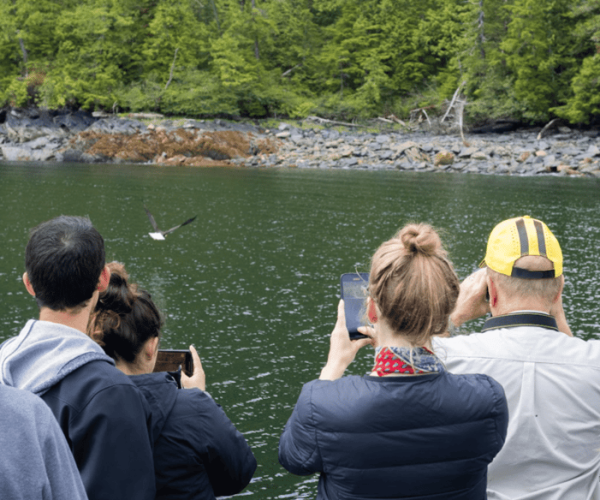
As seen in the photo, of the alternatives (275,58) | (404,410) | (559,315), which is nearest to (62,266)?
(404,410)

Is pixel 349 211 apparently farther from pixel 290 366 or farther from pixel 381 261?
pixel 381 261

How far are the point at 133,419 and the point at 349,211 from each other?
22.3 metres

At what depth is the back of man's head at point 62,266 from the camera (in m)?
2.45

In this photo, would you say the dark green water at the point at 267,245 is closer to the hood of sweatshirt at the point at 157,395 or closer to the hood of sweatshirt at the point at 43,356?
the hood of sweatshirt at the point at 157,395

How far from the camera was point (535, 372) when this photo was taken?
99.0 inches

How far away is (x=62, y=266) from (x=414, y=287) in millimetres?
1337

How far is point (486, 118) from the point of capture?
52.4m

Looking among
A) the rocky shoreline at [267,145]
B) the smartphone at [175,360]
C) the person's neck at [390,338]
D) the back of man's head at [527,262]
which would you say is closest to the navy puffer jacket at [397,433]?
the person's neck at [390,338]

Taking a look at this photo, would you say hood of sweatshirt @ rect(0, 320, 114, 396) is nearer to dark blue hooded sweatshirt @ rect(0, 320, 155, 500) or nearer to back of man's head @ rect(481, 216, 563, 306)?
dark blue hooded sweatshirt @ rect(0, 320, 155, 500)

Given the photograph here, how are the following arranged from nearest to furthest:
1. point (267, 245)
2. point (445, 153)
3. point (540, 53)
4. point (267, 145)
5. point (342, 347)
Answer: point (342, 347) → point (267, 245) → point (445, 153) → point (540, 53) → point (267, 145)

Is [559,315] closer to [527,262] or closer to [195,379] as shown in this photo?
[527,262]

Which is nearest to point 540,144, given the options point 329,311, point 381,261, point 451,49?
point 451,49

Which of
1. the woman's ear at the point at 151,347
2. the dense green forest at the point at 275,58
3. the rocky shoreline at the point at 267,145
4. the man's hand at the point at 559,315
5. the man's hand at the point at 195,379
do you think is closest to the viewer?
the man's hand at the point at 559,315

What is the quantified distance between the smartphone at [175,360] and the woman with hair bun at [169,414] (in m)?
0.25
